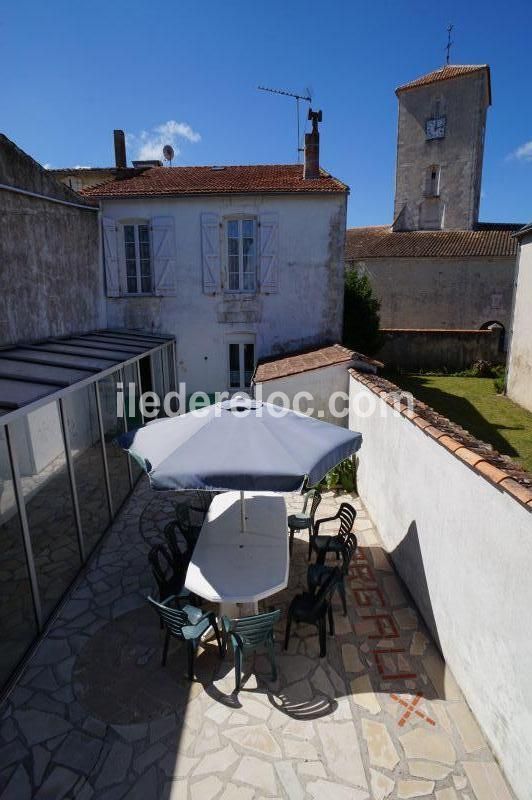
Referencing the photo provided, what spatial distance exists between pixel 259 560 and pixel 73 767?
2.46 metres

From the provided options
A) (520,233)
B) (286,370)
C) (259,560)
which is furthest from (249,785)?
(520,233)

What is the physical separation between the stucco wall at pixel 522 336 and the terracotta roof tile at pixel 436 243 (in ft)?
31.3

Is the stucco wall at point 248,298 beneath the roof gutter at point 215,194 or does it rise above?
beneath

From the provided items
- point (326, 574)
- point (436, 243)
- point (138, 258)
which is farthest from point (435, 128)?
point (326, 574)

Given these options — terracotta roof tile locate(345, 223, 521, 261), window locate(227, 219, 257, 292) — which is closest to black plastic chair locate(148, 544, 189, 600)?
window locate(227, 219, 257, 292)

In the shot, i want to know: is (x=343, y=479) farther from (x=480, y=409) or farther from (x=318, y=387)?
(x=480, y=409)

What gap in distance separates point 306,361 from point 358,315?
7139 mm

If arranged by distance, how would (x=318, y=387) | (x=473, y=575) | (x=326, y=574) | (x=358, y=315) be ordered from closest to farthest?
(x=473, y=575) < (x=326, y=574) < (x=318, y=387) < (x=358, y=315)

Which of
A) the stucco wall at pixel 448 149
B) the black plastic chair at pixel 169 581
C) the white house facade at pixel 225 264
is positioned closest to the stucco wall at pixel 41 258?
the white house facade at pixel 225 264

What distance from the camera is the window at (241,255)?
13680 millimetres

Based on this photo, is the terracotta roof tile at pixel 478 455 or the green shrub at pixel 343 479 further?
the green shrub at pixel 343 479

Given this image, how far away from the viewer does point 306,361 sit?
11648 millimetres

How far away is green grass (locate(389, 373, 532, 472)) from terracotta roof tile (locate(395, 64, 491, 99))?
21.1 meters

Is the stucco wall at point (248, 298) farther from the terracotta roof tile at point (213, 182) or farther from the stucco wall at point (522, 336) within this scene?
the stucco wall at point (522, 336)
